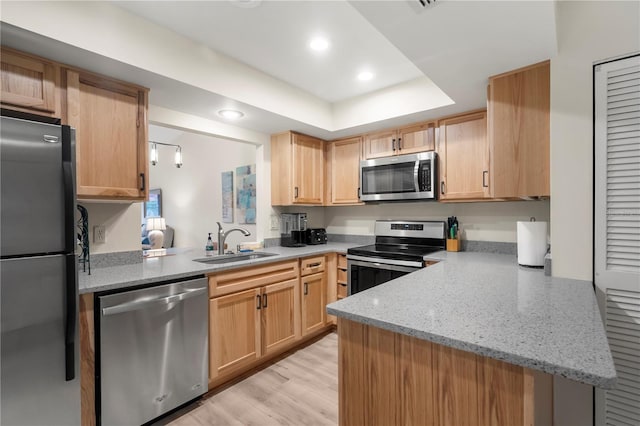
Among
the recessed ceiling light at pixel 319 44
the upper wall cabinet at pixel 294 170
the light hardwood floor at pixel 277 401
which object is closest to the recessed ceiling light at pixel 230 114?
the upper wall cabinet at pixel 294 170

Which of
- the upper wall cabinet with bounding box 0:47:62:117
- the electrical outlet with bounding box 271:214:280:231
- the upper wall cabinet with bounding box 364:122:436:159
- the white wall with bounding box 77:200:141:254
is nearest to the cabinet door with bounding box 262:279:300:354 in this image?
the electrical outlet with bounding box 271:214:280:231

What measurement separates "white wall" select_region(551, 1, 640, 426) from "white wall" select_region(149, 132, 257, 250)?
3.46m

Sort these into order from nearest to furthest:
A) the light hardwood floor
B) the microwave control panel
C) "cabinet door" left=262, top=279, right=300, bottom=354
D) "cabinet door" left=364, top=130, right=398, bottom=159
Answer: the light hardwood floor < "cabinet door" left=262, top=279, right=300, bottom=354 < the microwave control panel < "cabinet door" left=364, top=130, right=398, bottom=159

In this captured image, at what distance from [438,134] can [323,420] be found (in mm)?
2578

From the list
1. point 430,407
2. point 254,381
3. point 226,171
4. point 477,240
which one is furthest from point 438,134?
point 226,171

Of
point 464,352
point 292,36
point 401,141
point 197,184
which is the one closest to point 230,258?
point 292,36

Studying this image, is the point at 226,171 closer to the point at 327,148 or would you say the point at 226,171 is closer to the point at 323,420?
the point at 327,148

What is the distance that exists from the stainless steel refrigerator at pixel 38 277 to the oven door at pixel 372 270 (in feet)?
7.10

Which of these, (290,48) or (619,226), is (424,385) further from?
(290,48)

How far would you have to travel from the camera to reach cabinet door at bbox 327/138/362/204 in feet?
11.2

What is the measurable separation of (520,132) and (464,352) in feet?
5.03

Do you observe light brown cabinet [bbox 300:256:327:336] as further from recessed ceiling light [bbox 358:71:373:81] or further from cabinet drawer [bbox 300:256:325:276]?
recessed ceiling light [bbox 358:71:373:81]

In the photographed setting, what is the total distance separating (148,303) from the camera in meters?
1.77

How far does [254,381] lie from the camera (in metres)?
2.30
